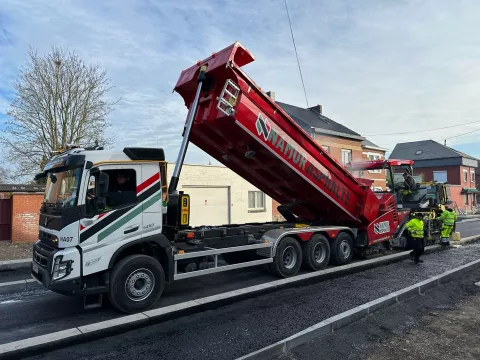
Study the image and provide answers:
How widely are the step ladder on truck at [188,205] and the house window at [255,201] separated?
1105 centimetres

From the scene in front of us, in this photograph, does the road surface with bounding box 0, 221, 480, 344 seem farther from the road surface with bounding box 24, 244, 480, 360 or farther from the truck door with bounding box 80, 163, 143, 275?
the truck door with bounding box 80, 163, 143, 275

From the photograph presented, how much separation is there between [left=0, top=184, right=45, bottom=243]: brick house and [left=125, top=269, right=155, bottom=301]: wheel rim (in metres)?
9.20

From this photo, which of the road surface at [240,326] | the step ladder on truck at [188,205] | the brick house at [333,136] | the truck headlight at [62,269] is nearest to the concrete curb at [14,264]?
the step ladder on truck at [188,205]

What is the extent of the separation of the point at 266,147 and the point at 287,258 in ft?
8.63

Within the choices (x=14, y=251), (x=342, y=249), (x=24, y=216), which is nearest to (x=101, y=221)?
(x=342, y=249)

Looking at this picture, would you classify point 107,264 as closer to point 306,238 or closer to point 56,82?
Result: point 306,238

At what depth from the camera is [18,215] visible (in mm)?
12750

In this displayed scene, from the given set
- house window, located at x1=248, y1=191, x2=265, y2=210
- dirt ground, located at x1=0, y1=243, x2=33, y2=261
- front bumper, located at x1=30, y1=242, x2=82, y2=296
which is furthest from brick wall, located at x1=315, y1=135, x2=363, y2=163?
front bumper, located at x1=30, y1=242, x2=82, y2=296

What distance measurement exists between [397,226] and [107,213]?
848 centimetres

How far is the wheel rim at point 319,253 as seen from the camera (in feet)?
27.5

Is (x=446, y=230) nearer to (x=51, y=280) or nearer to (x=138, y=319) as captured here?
(x=138, y=319)

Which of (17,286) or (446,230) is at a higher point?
(446,230)

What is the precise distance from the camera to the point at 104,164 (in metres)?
5.43

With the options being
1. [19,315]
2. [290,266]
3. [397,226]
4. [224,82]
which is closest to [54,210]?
[19,315]
